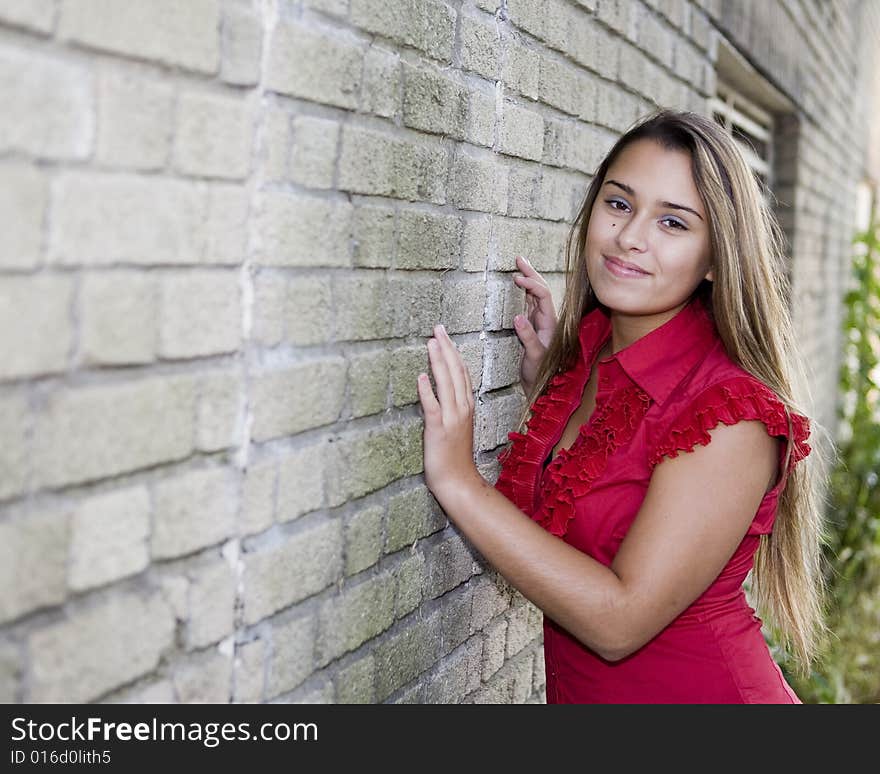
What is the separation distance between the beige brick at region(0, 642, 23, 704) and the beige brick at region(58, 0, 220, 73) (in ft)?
2.24

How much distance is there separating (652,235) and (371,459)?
77 centimetres

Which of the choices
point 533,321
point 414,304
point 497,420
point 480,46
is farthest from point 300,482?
point 533,321

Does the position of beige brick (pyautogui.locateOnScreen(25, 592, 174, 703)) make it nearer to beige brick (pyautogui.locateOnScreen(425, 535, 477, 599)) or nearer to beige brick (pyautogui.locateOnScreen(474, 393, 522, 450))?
beige brick (pyautogui.locateOnScreen(425, 535, 477, 599))

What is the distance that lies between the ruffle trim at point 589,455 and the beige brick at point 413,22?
0.77m

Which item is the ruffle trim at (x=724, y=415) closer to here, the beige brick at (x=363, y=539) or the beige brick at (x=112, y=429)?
the beige brick at (x=363, y=539)

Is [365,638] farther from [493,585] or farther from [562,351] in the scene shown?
[562,351]

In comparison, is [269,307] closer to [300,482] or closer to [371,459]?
[300,482]

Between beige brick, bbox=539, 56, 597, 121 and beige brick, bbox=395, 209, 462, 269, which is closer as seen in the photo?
beige brick, bbox=395, 209, 462, 269

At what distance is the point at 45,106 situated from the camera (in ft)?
3.89

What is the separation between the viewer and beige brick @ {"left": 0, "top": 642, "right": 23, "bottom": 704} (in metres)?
1.21

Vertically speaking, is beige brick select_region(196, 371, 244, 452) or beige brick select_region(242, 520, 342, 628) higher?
beige brick select_region(196, 371, 244, 452)

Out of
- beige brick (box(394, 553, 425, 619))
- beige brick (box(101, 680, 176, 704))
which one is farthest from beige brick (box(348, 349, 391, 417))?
beige brick (box(101, 680, 176, 704))

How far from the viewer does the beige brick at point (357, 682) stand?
1909 mm

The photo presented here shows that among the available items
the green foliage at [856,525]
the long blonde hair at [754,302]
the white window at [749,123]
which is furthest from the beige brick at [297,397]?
the white window at [749,123]
